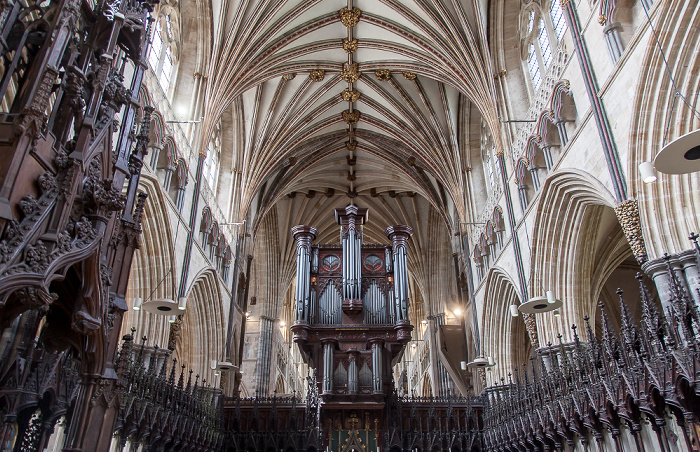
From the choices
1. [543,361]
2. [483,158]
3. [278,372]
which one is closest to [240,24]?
[483,158]

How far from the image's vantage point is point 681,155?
6.27 m

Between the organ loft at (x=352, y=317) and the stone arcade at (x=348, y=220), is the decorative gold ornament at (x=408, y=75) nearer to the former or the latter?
the stone arcade at (x=348, y=220)

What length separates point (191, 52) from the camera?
16.4 metres

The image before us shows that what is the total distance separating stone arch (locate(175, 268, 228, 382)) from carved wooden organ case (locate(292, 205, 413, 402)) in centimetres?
298

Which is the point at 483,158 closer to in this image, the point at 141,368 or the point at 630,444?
the point at 630,444

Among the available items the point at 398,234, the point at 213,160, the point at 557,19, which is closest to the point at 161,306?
the point at 213,160

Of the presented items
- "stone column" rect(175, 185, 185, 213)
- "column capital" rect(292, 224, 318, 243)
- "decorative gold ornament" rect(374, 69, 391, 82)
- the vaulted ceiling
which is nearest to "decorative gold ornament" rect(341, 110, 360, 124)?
the vaulted ceiling

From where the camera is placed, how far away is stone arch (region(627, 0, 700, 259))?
842 centimetres

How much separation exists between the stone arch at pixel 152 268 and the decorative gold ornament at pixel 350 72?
1099 centimetres

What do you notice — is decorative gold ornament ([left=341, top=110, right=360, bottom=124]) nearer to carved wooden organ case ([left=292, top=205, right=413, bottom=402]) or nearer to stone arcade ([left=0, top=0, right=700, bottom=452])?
stone arcade ([left=0, top=0, right=700, bottom=452])

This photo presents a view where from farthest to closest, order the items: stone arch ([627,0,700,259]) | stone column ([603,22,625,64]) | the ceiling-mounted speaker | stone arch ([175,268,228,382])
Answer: stone arch ([175,268,228,382])
stone column ([603,22,625,64])
stone arch ([627,0,700,259])
the ceiling-mounted speaker

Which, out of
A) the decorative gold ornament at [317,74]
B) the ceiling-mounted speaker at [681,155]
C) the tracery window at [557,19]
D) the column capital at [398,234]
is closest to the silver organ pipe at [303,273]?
the column capital at [398,234]

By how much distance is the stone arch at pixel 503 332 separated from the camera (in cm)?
1812

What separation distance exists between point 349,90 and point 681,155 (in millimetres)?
17886
